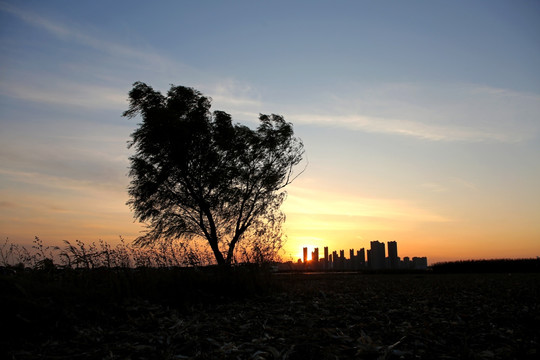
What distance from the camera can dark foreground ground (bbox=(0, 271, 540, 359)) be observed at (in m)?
5.84

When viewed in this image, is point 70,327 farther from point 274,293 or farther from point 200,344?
point 274,293

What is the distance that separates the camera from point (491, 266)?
3675 centimetres

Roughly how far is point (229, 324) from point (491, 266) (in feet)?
124

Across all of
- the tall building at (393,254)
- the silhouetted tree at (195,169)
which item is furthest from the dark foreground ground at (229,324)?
the tall building at (393,254)

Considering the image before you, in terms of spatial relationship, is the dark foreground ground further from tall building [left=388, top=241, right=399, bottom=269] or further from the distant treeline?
tall building [left=388, top=241, right=399, bottom=269]

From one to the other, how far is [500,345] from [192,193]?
82.6 ft

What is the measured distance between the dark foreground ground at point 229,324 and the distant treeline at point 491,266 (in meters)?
28.5

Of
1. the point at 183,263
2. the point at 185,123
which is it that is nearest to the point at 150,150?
the point at 185,123

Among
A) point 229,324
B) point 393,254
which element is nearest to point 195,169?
point 229,324

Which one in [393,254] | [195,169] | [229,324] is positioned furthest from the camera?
[393,254]

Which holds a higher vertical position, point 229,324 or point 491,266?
point 229,324

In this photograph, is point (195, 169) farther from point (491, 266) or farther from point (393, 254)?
point (393, 254)

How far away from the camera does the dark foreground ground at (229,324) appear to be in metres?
5.84

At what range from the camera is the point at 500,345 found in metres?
6.17
